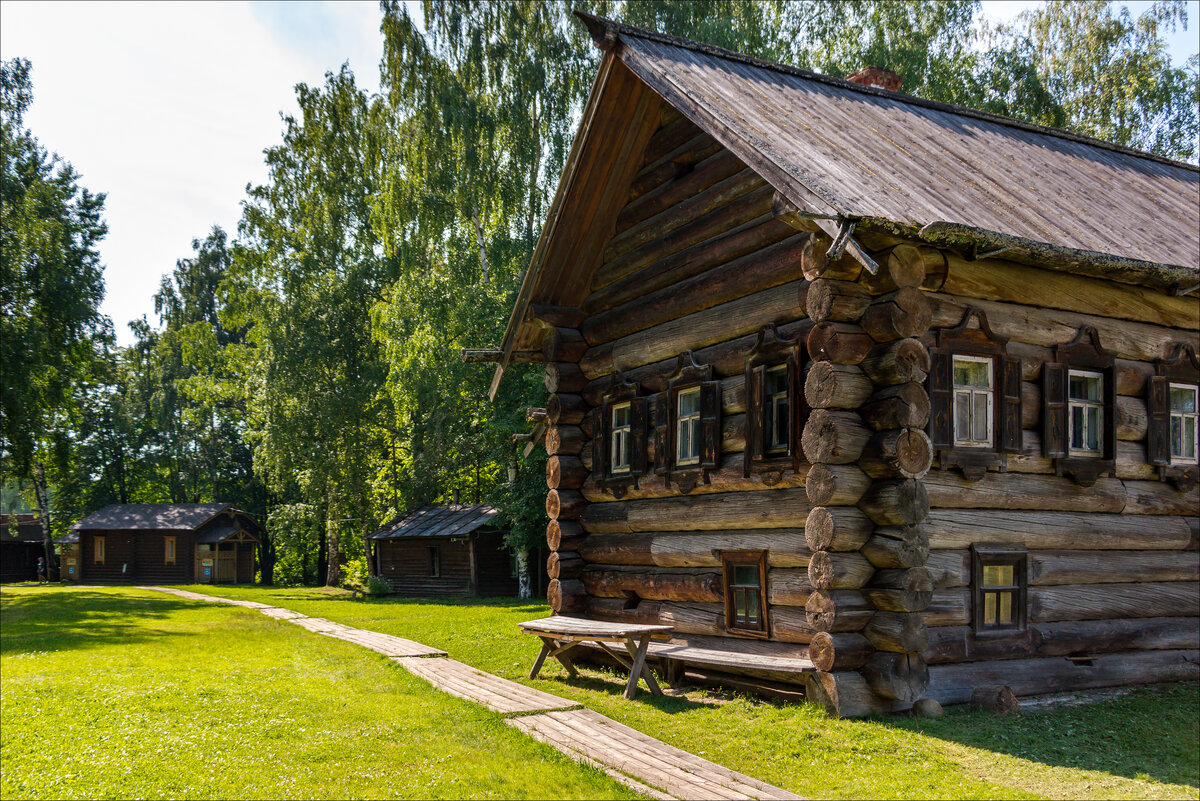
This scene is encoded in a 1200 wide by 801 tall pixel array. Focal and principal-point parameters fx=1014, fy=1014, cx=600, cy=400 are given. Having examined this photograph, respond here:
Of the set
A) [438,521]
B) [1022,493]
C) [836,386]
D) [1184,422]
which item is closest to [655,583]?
[836,386]

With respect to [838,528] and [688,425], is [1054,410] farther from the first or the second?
[688,425]

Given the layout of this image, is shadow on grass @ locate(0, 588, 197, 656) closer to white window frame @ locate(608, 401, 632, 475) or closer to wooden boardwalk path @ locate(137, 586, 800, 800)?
wooden boardwalk path @ locate(137, 586, 800, 800)

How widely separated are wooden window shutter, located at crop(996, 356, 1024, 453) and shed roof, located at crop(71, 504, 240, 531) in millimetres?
43683

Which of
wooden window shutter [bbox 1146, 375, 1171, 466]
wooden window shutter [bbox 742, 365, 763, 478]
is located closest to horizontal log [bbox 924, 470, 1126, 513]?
wooden window shutter [bbox 1146, 375, 1171, 466]

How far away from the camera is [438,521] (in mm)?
32938

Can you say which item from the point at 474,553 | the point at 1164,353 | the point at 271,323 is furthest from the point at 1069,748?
the point at 271,323

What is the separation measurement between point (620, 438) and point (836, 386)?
5028mm

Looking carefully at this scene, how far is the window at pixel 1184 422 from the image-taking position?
11.7 m

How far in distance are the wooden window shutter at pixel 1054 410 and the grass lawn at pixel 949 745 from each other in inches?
101

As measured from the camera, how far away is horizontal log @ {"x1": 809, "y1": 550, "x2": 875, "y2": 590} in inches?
370

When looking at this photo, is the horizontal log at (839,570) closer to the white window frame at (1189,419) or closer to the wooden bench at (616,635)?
the wooden bench at (616,635)

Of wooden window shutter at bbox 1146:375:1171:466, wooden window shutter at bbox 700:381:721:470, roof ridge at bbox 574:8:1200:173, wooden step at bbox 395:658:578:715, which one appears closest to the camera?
wooden step at bbox 395:658:578:715

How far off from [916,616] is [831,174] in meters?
4.18

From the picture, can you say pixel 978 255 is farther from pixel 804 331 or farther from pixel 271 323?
pixel 271 323
